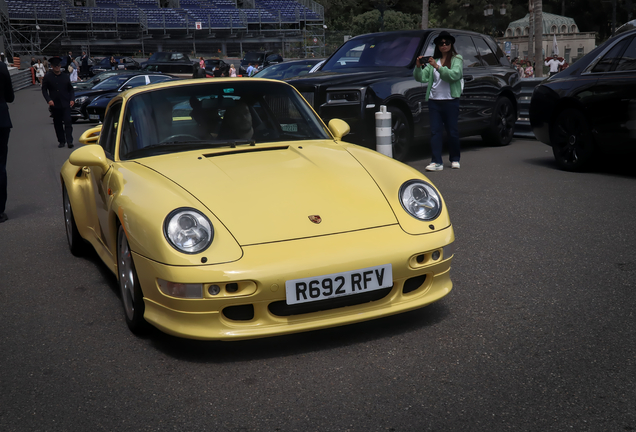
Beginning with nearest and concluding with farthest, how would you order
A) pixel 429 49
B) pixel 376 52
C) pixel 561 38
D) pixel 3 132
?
pixel 3 132 < pixel 429 49 < pixel 376 52 < pixel 561 38

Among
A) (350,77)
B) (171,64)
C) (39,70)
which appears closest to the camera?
(350,77)

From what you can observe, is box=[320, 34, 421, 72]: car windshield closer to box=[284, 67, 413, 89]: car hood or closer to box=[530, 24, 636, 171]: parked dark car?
box=[284, 67, 413, 89]: car hood

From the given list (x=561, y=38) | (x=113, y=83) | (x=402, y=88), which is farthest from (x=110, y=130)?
(x=561, y=38)

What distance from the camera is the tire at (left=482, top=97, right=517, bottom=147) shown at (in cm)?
1102

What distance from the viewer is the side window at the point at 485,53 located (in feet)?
35.6

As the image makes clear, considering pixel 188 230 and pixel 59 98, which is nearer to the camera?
pixel 188 230

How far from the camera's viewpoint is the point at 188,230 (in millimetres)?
3201

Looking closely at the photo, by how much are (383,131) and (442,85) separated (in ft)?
3.18

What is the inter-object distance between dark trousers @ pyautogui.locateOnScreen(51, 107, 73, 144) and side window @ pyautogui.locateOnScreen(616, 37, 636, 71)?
10718mm

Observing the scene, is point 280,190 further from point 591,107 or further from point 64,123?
point 64,123

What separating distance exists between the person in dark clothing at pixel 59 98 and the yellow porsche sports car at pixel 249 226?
1070cm

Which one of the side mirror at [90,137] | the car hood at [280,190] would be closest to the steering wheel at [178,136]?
the car hood at [280,190]

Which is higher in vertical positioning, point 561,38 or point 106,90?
point 561,38

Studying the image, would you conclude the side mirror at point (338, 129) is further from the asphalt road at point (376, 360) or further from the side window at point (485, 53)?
the side window at point (485, 53)
